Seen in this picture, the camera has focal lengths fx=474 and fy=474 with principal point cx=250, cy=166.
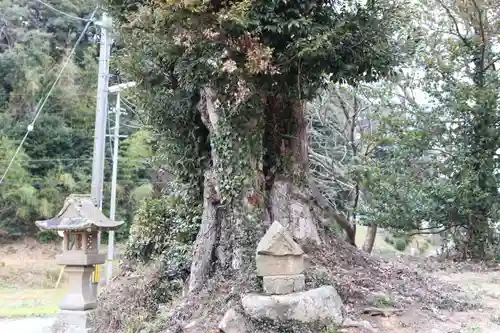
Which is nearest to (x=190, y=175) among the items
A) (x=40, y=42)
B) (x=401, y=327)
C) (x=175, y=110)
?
(x=175, y=110)

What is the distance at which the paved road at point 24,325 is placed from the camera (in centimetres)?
863

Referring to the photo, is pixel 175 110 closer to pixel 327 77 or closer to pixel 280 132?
pixel 280 132

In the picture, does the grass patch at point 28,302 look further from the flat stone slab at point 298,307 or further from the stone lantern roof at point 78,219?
the flat stone slab at point 298,307

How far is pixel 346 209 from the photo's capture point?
11.3 m

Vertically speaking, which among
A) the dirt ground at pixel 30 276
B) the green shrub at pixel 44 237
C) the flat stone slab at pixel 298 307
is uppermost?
the flat stone slab at pixel 298 307

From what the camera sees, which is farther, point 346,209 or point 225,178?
point 346,209

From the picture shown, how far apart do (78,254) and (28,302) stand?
29.4 ft

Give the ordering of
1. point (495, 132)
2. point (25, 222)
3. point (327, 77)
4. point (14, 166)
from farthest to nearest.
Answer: point (25, 222), point (14, 166), point (495, 132), point (327, 77)

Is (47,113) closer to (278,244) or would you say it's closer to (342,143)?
(342,143)

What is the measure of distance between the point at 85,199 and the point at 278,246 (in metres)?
3.47

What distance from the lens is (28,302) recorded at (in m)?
14.0

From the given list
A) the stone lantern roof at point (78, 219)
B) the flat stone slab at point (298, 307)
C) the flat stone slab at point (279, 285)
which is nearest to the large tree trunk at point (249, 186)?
the flat stone slab at point (279, 285)

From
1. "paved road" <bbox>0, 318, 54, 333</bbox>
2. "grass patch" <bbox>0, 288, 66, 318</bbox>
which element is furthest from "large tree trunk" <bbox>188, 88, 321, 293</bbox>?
"grass patch" <bbox>0, 288, 66, 318</bbox>

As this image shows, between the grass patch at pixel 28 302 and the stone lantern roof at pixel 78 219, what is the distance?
5125mm
